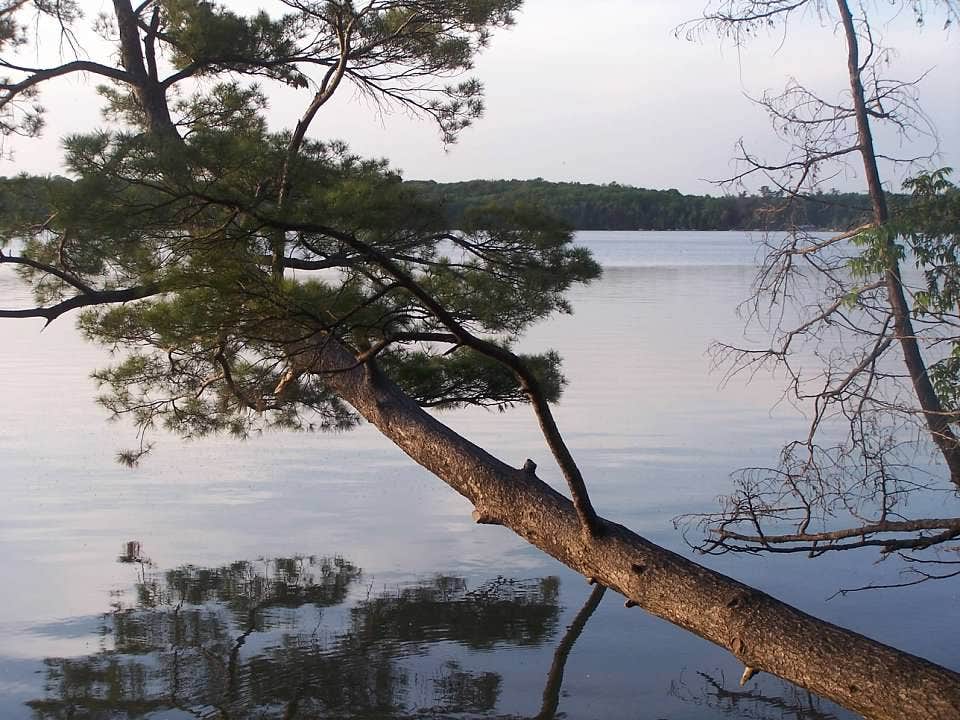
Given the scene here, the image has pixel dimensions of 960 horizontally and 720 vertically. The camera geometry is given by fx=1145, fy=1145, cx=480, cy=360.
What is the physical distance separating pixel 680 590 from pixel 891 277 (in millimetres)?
2055

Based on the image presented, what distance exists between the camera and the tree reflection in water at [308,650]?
4895 millimetres

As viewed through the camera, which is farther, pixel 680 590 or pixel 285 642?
pixel 285 642

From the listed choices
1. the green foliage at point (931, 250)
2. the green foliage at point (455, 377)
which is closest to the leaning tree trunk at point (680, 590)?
the green foliage at point (455, 377)

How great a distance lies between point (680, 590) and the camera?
390 cm

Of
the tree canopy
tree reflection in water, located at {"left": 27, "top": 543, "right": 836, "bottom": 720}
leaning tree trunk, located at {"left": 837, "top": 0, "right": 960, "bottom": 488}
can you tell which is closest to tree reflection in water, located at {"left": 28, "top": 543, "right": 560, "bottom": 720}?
tree reflection in water, located at {"left": 27, "top": 543, "right": 836, "bottom": 720}

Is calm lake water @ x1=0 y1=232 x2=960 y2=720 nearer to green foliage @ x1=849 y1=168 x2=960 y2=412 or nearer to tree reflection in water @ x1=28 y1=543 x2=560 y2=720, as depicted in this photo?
tree reflection in water @ x1=28 y1=543 x2=560 y2=720

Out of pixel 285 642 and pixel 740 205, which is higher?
pixel 740 205

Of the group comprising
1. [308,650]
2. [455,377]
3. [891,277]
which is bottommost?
[308,650]

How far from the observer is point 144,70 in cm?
636

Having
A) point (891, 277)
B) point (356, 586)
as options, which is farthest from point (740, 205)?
point (356, 586)

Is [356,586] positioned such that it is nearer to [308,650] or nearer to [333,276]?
[308,650]

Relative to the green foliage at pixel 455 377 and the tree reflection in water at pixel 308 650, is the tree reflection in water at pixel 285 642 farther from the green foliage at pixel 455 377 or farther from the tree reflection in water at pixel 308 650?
the green foliage at pixel 455 377

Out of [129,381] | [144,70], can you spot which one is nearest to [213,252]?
[129,381]

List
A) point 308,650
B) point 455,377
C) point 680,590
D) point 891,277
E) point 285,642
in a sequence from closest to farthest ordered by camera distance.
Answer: point 680,590
point 891,277
point 308,650
point 285,642
point 455,377
